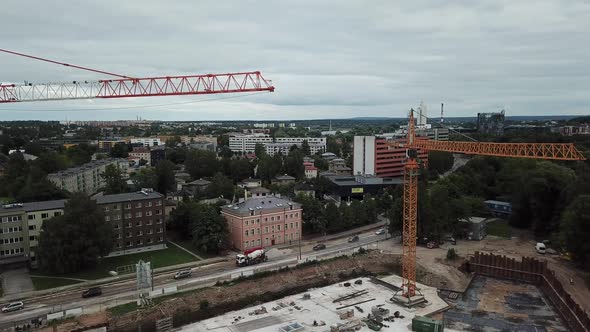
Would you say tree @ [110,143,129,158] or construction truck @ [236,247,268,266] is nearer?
construction truck @ [236,247,268,266]

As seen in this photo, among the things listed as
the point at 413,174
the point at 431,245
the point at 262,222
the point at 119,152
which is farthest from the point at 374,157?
the point at 119,152

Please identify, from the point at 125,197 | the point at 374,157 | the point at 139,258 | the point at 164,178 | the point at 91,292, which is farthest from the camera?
the point at 374,157

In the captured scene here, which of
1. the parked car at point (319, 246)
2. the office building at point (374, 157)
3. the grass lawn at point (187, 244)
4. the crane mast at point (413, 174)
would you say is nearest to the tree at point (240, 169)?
the office building at point (374, 157)

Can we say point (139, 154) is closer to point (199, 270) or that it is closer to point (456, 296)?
point (199, 270)

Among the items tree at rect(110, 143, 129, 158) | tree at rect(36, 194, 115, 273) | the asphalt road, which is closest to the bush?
the asphalt road

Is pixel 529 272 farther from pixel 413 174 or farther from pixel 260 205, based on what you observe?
pixel 260 205

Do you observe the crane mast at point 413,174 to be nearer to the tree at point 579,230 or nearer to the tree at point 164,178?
the tree at point 579,230

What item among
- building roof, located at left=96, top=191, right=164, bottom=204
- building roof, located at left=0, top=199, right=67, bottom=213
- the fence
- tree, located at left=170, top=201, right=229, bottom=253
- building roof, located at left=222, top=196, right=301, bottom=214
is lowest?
the fence

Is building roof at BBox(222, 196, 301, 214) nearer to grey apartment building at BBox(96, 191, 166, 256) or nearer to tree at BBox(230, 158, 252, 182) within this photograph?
grey apartment building at BBox(96, 191, 166, 256)
